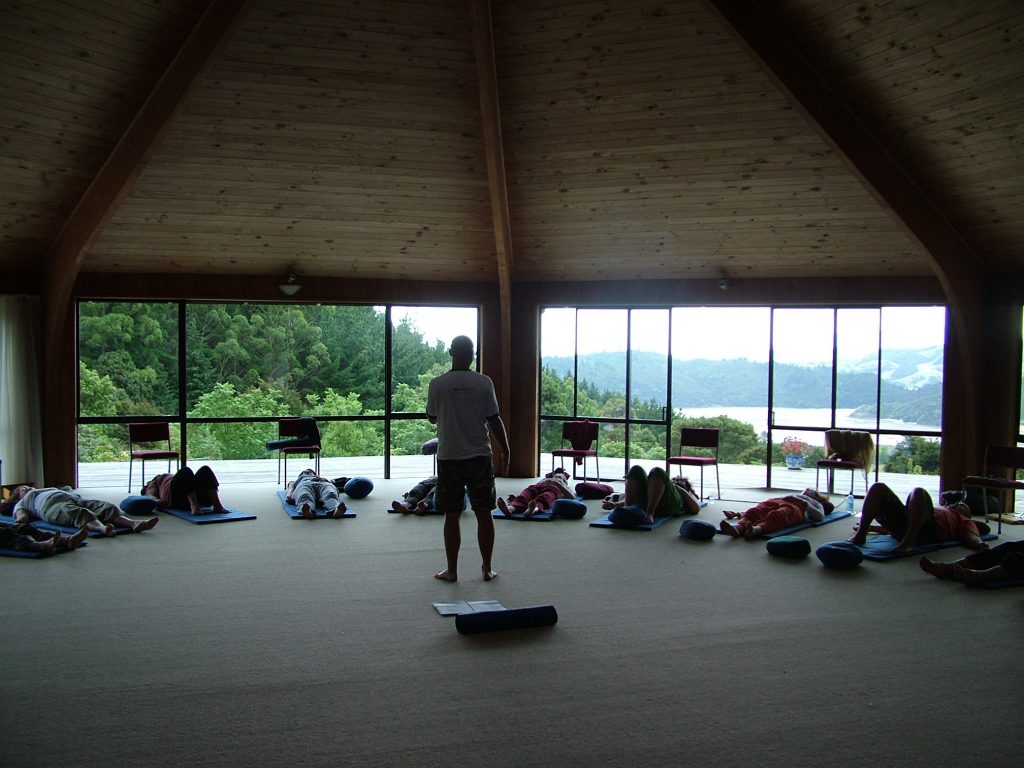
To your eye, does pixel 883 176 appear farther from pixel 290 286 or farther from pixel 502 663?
pixel 290 286

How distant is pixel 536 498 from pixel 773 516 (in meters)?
2.05

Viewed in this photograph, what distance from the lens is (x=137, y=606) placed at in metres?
4.40

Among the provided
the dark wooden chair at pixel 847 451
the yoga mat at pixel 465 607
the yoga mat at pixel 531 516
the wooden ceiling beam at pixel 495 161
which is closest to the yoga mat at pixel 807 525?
the dark wooden chair at pixel 847 451

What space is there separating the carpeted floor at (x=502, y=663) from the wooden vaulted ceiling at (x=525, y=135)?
348 centimetres

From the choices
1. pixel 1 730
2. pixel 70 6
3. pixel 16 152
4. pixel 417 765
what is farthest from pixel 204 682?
pixel 16 152

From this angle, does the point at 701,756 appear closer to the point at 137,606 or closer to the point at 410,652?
the point at 410,652

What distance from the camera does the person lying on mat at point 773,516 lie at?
634cm

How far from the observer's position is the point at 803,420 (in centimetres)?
912

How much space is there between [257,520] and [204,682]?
12.4 ft

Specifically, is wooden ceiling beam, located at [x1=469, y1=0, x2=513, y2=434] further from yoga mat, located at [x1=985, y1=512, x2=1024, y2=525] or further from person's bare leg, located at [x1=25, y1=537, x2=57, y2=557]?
yoga mat, located at [x1=985, y1=512, x2=1024, y2=525]

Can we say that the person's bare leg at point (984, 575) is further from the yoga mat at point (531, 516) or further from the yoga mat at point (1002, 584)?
the yoga mat at point (531, 516)

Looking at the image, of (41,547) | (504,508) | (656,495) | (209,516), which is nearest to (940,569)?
(656,495)

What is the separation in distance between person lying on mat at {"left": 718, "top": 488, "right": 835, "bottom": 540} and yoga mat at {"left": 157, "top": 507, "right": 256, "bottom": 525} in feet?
13.4

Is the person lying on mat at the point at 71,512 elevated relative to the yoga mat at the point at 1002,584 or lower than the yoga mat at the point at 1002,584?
elevated
